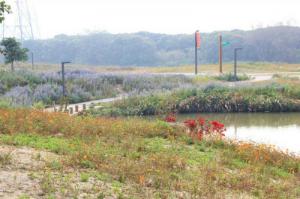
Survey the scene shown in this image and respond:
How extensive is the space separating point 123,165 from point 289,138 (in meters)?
11.6

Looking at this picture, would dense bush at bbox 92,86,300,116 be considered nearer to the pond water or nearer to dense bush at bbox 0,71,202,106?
the pond water

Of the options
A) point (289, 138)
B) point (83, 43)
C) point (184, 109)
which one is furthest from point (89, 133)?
point (83, 43)

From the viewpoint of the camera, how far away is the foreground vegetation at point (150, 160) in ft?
31.1

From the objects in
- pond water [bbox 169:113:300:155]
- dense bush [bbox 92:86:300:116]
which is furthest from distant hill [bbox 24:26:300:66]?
pond water [bbox 169:113:300:155]

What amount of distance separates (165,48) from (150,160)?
483 feet

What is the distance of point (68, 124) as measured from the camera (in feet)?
50.9

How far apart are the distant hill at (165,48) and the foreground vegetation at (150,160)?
11523 cm

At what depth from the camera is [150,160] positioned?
37.2ft

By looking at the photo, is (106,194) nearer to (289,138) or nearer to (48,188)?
(48,188)

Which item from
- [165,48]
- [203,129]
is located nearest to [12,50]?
[203,129]

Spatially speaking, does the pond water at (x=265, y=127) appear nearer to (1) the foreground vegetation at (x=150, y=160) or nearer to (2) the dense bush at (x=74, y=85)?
(1) the foreground vegetation at (x=150, y=160)

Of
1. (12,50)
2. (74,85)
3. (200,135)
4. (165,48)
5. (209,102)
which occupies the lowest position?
(209,102)

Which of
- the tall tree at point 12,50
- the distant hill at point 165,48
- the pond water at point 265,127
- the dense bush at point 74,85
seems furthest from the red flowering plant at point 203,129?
the distant hill at point 165,48

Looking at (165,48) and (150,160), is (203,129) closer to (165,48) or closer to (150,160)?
(150,160)
